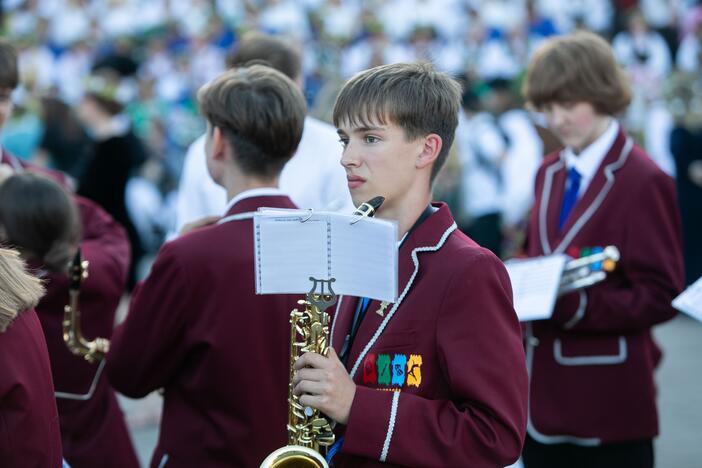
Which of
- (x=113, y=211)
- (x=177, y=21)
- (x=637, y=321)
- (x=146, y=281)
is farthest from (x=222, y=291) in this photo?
(x=177, y=21)

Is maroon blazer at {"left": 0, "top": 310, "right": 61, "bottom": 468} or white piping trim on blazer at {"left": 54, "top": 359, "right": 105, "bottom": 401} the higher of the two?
maroon blazer at {"left": 0, "top": 310, "right": 61, "bottom": 468}

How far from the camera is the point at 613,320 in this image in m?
3.99

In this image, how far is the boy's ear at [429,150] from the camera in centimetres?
275

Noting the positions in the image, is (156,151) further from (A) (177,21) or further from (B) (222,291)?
(B) (222,291)

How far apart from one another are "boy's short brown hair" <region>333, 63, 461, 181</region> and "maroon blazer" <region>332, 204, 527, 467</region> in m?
0.32

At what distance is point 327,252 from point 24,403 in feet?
2.60

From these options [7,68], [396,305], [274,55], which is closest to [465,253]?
[396,305]

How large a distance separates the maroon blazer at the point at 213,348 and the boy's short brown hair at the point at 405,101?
29.0 inches

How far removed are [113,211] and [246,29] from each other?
10.5 m

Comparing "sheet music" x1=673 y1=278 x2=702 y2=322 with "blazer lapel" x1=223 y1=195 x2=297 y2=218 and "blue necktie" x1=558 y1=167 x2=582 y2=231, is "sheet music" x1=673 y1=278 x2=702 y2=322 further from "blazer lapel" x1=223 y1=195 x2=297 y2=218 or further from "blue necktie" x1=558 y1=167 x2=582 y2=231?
"blazer lapel" x1=223 y1=195 x2=297 y2=218

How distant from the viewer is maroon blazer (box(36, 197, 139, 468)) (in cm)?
397

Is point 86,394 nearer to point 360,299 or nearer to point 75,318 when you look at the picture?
point 75,318

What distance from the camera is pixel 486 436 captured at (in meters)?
2.52

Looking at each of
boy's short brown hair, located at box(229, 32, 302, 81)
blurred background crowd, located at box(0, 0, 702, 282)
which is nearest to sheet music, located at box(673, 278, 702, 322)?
boy's short brown hair, located at box(229, 32, 302, 81)
